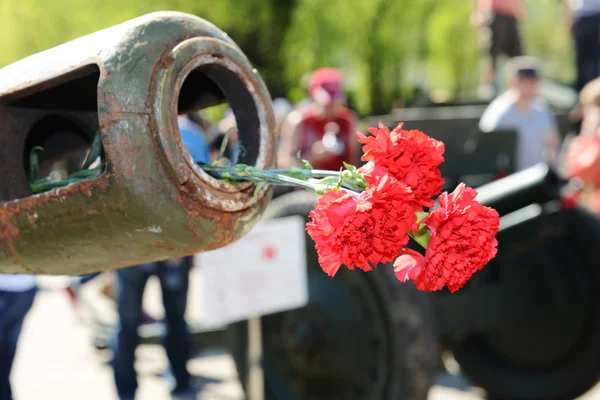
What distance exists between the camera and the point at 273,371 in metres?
3.83

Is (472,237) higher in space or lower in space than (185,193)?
lower

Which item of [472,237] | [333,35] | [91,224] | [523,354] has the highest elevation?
[333,35]

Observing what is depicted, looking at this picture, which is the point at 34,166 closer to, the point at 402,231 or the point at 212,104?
the point at 212,104

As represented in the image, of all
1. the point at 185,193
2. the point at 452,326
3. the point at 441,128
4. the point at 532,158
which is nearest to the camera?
the point at 185,193

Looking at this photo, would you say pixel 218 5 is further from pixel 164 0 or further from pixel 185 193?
pixel 185 193

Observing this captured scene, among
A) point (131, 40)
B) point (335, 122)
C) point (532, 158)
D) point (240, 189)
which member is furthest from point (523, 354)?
point (131, 40)

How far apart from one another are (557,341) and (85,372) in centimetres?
313

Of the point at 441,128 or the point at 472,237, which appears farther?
the point at 441,128

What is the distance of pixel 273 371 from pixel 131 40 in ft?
7.69

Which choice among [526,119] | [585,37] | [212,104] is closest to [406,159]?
[212,104]

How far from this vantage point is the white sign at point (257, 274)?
3547 mm

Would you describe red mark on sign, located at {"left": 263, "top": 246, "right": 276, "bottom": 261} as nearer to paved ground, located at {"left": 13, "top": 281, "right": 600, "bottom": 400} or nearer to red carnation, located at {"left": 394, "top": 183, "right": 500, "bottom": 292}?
paved ground, located at {"left": 13, "top": 281, "right": 600, "bottom": 400}

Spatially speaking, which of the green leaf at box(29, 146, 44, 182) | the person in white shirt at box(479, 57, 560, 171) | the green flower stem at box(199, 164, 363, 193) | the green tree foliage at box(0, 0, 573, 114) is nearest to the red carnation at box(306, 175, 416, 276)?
the green flower stem at box(199, 164, 363, 193)

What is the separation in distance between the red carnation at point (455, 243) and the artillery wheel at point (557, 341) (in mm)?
3042
